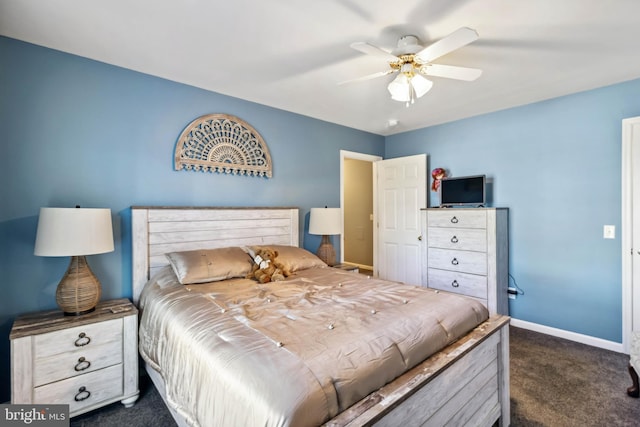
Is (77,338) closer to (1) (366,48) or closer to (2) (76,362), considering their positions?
(2) (76,362)

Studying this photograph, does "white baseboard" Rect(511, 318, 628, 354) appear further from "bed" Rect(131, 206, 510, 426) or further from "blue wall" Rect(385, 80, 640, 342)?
"bed" Rect(131, 206, 510, 426)

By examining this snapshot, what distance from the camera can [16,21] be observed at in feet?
6.01

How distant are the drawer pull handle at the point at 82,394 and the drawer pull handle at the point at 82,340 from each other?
0.91ft

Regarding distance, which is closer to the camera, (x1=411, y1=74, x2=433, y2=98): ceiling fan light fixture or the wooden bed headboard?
(x1=411, y1=74, x2=433, y2=98): ceiling fan light fixture

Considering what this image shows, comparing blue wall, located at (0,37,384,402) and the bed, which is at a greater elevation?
blue wall, located at (0,37,384,402)

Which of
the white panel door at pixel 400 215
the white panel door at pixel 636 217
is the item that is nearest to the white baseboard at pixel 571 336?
the white panel door at pixel 636 217

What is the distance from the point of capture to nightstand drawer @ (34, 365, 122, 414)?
5.94 ft

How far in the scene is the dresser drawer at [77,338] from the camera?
5.87 feet

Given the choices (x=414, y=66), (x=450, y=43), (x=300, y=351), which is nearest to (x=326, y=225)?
(x=414, y=66)

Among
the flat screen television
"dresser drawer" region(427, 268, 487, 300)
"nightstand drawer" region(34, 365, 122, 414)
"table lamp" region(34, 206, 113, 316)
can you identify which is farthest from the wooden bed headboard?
the flat screen television

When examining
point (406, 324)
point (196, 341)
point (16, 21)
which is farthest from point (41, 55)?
point (406, 324)

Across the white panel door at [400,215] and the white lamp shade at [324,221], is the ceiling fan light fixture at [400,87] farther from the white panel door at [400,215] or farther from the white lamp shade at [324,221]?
the white panel door at [400,215]

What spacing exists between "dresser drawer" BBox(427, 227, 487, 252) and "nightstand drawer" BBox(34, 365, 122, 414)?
3219 millimetres

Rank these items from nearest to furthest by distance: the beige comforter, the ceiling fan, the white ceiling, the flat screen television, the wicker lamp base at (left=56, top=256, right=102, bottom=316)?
1. the beige comforter
2. the white ceiling
3. the ceiling fan
4. the wicker lamp base at (left=56, top=256, right=102, bottom=316)
5. the flat screen television
